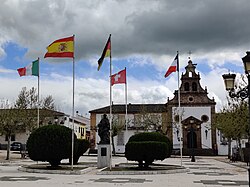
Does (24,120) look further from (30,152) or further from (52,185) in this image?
(52,185)

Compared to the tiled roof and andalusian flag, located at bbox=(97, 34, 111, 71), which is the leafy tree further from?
the tiled roof

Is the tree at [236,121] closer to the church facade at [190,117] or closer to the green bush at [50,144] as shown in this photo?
the green bush at [50,144]

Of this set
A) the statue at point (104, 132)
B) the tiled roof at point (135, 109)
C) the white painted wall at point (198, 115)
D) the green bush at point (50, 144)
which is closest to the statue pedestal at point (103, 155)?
the statue at point (104, 132)

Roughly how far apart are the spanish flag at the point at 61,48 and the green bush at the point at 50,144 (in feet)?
13.3

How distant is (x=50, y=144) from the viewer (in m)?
20.4

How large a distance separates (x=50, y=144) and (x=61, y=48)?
524 centimetres

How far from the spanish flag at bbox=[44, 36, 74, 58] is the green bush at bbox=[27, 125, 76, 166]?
405 cm

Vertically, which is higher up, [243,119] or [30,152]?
[243,119]

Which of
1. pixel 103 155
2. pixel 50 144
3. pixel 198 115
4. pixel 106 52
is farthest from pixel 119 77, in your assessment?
pixel 198 115

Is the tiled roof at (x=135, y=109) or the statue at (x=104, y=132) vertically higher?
the tiled roof at (x=135, y=109)

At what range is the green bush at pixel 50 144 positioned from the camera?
20.4m

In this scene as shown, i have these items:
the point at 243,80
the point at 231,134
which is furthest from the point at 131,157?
the point at 231,134

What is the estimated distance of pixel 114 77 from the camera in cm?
2678

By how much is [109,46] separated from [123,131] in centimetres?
3978
